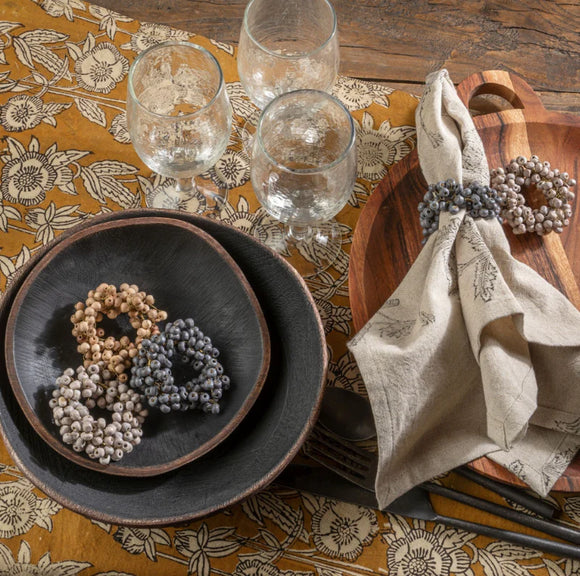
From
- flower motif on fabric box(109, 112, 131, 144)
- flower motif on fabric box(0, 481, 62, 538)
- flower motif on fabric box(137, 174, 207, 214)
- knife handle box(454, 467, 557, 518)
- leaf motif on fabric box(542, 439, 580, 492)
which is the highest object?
flower motif on fabric box(109, 112, 131, 144)

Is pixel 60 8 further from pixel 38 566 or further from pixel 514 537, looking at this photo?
pixel 514 537

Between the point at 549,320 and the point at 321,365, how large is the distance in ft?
0.62

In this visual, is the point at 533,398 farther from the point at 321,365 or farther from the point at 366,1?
the point at 366,1

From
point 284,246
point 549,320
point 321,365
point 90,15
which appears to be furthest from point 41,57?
point 549,320

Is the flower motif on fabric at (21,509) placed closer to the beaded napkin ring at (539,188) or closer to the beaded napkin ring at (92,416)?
the beaded napkin ring at (92,416)

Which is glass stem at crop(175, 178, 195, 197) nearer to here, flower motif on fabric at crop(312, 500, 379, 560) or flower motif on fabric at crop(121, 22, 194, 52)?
flower motif on fabric at crop(121, 22, 194, 52)

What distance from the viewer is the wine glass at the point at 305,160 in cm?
56

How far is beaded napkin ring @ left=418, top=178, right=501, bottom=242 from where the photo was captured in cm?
59

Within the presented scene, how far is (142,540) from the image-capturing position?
568 millimetres

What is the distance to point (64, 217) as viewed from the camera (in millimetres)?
679

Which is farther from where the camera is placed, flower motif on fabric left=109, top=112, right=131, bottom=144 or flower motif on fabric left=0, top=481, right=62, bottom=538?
flower motif on fabric left=109, top=112, right=131, bottom=144

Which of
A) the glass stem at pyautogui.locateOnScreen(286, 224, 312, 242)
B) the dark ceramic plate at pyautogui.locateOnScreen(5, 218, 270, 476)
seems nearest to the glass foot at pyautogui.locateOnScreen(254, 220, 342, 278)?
the glass stem at pyautogui.locateOnScreen(286, 224, 312, 242)

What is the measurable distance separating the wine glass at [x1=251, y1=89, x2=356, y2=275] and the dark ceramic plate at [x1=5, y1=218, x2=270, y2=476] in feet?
0.23

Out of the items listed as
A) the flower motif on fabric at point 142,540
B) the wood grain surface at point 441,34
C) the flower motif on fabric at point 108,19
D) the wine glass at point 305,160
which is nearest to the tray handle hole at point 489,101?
the wood grain surface at point 441,34
